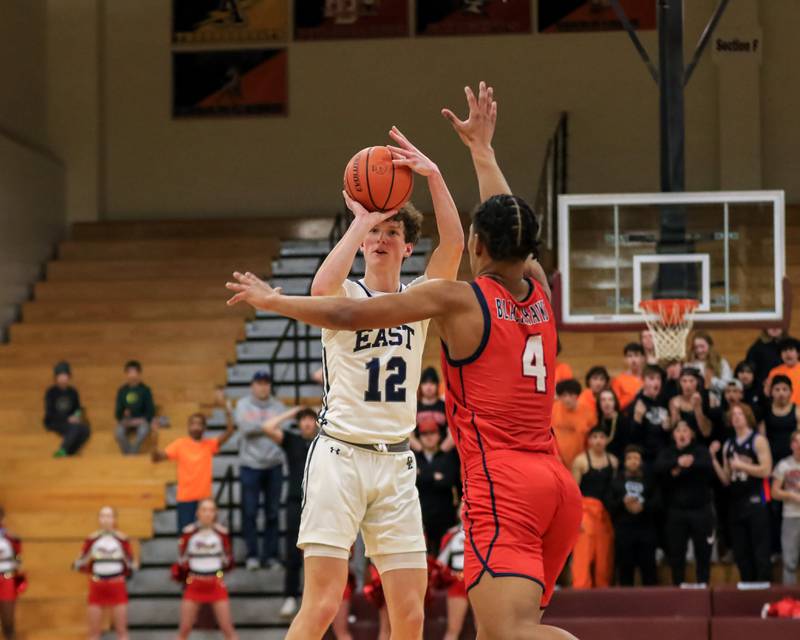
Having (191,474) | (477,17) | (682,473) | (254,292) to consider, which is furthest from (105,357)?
(254,292)

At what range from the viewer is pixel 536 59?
19.7 metres

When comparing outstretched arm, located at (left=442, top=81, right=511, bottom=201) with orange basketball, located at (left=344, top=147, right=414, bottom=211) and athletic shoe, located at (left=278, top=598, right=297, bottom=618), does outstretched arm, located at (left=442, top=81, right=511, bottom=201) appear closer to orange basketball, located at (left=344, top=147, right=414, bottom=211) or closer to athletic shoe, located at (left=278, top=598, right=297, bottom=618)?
orange basketball, located at (left=344, top=147, right=414, bottom=211)

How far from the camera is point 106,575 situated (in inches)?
481

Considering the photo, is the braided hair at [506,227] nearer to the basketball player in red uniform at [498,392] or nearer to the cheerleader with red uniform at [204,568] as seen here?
the basketball player in red uniform at [498,392]

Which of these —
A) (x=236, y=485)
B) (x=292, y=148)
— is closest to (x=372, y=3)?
(x=292, y=148)

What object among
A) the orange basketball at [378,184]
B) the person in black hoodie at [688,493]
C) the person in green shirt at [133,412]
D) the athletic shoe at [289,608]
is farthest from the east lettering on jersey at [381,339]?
the person in green shirt at [133,412]

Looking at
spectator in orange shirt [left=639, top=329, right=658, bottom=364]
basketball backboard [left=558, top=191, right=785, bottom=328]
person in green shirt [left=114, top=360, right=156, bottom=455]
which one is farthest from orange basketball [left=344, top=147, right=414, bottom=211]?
person in green shirt [left=114, top=360, right=156, bottom=455]

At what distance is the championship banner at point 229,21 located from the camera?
66.3ft

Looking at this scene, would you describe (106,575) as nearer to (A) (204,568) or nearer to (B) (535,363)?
(A) (204,568)

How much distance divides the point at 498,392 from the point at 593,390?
7.62m

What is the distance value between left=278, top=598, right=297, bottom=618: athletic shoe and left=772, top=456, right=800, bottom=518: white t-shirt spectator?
13.7ft

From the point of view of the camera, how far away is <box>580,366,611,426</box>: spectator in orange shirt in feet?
40.0

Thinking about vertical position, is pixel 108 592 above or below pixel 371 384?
below

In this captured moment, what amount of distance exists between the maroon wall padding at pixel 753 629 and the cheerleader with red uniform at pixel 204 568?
397 centimetres
